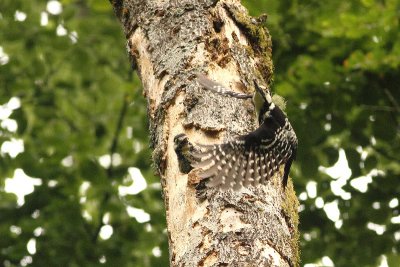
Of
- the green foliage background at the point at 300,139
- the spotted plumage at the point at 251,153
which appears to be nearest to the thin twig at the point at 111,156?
the green foliage background at the point at 300,139

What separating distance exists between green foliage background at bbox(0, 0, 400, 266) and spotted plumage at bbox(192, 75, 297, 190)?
1683mm

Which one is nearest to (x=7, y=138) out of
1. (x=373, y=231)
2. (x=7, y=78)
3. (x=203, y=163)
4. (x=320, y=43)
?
(x=7, y=78)

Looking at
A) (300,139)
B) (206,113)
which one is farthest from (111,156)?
(206,113)

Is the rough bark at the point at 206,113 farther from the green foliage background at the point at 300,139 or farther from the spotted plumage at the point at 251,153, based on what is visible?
the green foliage background at the point at 300,139

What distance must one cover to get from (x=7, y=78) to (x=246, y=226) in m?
4.04

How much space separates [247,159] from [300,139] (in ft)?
6.49

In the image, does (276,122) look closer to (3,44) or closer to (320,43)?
(320,43)

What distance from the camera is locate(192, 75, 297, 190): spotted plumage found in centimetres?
277

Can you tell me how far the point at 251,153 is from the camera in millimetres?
3145

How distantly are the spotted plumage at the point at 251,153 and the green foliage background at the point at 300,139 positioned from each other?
5.52 ft

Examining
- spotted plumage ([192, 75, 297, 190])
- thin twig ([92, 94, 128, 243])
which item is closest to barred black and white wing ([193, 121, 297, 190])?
spotted plumage ([192, 75, 297, 190])

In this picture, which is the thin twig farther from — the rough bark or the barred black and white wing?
the barred black and white wing

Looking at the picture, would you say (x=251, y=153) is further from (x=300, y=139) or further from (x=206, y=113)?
(x=300, y=139)

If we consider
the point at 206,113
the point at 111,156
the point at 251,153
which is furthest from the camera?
the point at 111,156
